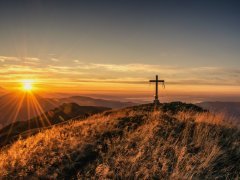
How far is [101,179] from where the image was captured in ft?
22.8

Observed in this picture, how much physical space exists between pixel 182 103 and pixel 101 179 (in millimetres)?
20022

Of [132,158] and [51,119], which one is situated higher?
[132,158]

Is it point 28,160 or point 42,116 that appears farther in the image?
point 42,116

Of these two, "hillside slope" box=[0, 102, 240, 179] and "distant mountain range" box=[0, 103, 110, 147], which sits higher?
"hillside slope" box=[0, 102, 240, 179]

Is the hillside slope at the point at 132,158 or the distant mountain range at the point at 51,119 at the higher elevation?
the hillside slope at the point at 132,158

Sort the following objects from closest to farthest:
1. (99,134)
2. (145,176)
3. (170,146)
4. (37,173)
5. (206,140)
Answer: (145,176) → (37,173) → (170,146) → (206,140) → (99,134)

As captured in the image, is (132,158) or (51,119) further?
(51,119)

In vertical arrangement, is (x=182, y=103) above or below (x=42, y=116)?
above

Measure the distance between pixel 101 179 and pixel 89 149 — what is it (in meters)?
2.69

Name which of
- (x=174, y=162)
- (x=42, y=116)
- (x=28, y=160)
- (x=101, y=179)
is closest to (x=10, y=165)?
(x=28, y=160)

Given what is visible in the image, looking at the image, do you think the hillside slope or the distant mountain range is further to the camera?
the distant mountain range

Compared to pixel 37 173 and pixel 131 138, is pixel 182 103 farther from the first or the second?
pixel 37 173

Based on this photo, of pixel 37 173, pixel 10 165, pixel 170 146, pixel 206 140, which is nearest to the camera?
pixel 37 173

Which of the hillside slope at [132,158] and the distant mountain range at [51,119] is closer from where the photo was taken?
the hillside slope at [132,158]
